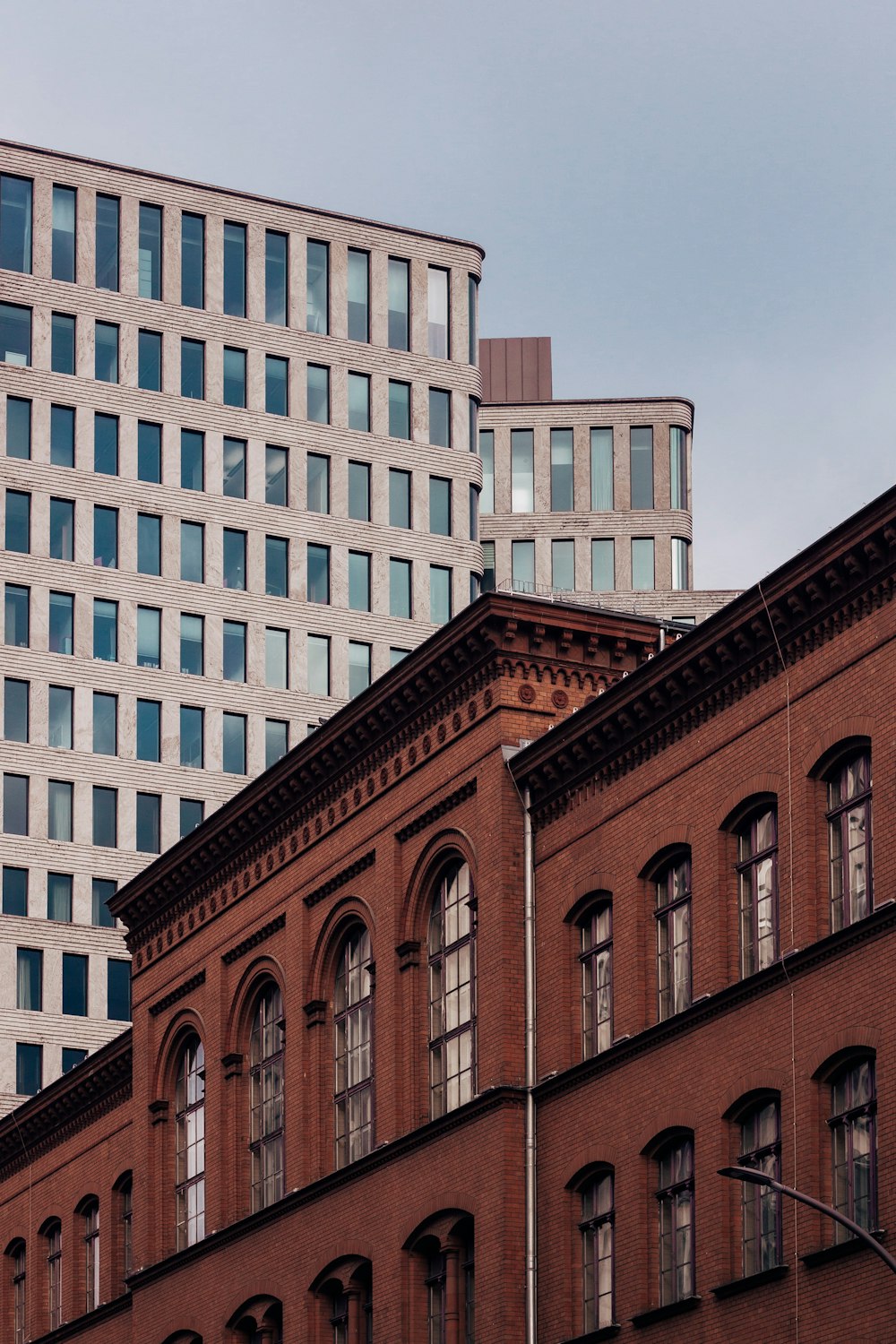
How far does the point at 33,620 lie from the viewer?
9644cm

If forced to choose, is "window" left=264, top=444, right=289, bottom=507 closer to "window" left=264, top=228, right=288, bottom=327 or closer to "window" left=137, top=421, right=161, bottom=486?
"window" left=137, top=421, right=161, bottom=486

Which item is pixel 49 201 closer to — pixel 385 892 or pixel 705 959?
pixel 385 892

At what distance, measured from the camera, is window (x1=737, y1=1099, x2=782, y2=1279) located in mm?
36562

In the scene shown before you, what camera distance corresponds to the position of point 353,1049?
4931 centimetres

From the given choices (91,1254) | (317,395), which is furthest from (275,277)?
(91,1254)

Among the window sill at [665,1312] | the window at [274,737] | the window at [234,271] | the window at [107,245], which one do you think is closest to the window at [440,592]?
the window at [274,737]

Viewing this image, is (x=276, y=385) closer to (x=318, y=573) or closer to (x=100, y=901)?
(x=318, y=573)

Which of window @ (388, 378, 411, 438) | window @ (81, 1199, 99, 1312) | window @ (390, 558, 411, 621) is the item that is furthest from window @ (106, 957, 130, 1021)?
window @ (81, 1199, 99, 1312)

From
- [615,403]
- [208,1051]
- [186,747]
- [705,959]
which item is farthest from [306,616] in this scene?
[705,959]

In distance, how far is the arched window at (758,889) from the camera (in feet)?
124

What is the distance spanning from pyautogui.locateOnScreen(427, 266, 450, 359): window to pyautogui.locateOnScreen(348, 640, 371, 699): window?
11723 millimetres

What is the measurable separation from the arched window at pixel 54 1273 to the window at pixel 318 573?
3983 cm

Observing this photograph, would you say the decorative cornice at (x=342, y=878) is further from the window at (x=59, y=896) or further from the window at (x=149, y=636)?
the window at (x=149, y=636)

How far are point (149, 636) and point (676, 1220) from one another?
202ft
